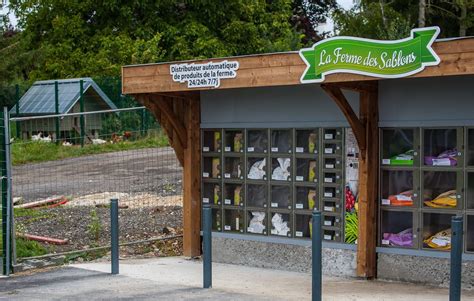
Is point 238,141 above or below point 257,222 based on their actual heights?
above

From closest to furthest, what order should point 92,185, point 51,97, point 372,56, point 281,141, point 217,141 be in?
1. point 372,56
2. point 281,141
3. point 217,141
4. point 92,185
5. point 51,97

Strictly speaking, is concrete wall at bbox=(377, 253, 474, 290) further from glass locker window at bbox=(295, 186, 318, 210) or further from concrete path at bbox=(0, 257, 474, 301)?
glass locker window at bbox=(295, 186, 318, 210)

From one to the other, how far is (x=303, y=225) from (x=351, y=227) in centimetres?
75

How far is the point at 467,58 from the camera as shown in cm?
702

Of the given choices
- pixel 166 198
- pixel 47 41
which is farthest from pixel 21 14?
pixel 166 198

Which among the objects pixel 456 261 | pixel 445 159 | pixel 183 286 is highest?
pixel 445 159

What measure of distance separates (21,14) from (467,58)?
32.3m

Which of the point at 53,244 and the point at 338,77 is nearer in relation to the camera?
the point at 338,77

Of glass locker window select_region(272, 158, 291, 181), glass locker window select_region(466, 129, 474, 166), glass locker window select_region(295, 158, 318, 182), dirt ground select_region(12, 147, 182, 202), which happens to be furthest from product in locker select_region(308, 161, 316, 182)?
dirt ground select_region(12, 147, 182, 202)

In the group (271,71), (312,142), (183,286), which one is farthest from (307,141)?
(183,286)

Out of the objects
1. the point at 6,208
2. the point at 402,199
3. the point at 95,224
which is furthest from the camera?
the point at 95,224

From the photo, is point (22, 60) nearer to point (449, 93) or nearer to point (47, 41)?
point (47, 41)

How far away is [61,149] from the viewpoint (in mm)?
22438

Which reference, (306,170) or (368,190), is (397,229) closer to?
(368,190)
